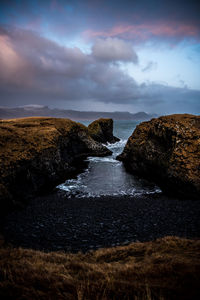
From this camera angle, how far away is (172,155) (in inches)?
864

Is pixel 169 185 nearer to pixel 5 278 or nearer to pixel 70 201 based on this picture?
pixel 70 201

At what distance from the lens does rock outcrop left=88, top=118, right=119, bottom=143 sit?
6668 centimetres

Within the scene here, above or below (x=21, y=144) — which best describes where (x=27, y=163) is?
below

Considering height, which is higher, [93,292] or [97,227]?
[93,292]

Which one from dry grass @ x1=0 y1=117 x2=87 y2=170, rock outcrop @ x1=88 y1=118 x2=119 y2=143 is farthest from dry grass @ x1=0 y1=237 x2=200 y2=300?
rock outcrop @ x1=88 y1=118 x2=119 y2=143

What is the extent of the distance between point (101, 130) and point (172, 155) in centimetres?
5066

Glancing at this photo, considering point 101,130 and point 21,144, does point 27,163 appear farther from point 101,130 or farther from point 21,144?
point 101,130

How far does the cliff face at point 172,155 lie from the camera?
19278 mm

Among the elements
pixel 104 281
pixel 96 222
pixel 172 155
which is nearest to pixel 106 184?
pixel 96 222

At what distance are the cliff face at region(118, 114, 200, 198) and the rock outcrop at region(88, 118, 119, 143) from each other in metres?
36.4

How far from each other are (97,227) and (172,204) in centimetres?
959

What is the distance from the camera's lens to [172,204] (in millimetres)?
16594

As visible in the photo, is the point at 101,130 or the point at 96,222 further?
the point at 101,130

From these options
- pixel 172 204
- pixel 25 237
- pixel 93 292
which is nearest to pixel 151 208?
pixel 172 204
